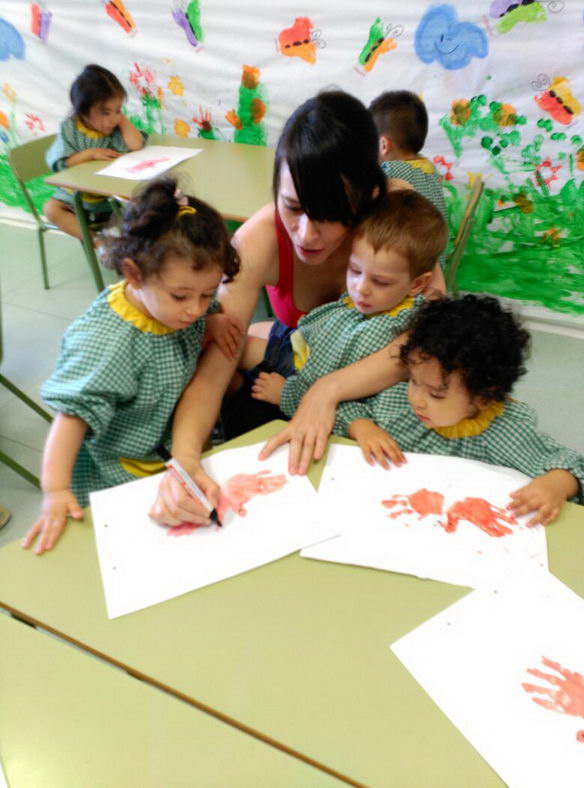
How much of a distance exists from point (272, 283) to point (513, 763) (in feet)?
3.82

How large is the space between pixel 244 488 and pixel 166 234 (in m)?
0.48

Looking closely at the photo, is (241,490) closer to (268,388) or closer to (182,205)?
(268,388)

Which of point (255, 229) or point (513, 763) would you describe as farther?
point (255, 229)

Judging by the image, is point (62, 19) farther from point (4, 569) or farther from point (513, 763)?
point (513, 763)

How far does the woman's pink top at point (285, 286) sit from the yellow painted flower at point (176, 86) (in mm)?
1931

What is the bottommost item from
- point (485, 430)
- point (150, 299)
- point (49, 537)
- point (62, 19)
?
point (49, 537)

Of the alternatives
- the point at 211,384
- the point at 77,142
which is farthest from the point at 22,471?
the point at 77,142

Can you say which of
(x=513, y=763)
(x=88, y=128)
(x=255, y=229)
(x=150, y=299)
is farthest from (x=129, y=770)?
(x=88, y=128)

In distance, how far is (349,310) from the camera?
1271 millimetres

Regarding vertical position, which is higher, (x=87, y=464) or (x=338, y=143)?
(x=338, y=143)

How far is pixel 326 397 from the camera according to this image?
3.70 ft

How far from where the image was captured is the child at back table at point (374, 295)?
1164mm

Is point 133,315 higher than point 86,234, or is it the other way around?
point 133,315

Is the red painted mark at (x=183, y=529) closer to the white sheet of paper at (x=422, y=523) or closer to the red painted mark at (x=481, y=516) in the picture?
the white sheet of paper at (x=422, y=523)
